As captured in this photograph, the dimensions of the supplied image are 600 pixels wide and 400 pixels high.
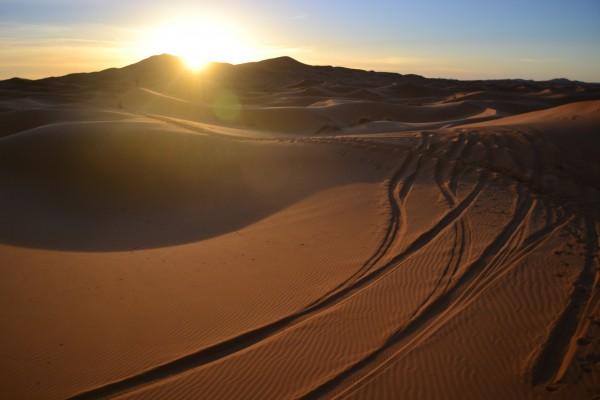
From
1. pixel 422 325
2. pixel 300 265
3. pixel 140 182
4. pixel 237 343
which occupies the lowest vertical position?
pixel 237 343

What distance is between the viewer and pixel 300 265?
251 inches

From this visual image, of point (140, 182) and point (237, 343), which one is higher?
point (140, 182)

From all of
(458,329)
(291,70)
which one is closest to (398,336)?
(458,329)

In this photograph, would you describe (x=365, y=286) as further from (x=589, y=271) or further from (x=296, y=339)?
(x=589, y=271)

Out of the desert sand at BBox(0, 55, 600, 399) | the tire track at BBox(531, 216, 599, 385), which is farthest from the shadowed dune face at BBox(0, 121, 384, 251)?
the tire track at BBox(531, 216, 599, 385)

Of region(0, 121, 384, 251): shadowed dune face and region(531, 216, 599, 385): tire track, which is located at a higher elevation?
region(0, 121, 384, 251): shadowed dune face

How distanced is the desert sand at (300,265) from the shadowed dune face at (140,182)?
6cm

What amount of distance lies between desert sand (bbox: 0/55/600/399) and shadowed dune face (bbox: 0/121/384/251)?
0.20 ft

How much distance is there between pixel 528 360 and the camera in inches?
166

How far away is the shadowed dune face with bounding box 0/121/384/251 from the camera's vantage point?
8.14 m

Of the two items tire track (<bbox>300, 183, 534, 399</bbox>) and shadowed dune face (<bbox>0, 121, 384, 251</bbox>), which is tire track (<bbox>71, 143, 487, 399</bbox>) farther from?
shadowed dune face (<bbox>0, 121, 384, 251</bbox>)

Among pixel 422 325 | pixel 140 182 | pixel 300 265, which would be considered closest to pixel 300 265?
pixel 300 265

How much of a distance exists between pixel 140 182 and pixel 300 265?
604 cm

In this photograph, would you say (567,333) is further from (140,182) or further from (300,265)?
(140,182)
